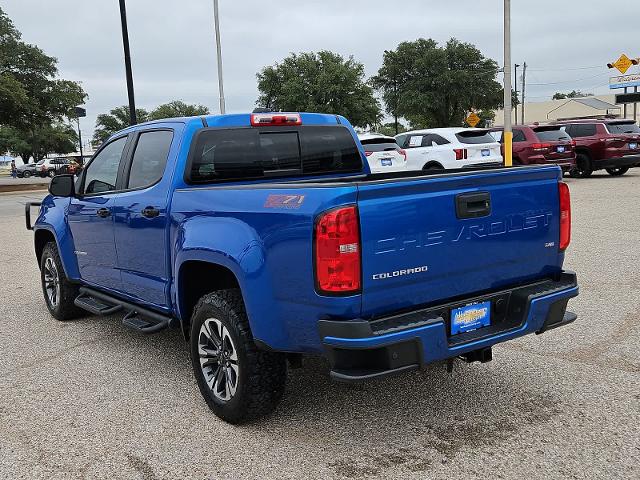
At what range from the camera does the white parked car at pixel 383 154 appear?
15.3 metres

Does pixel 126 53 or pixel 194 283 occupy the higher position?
pixel 126 53

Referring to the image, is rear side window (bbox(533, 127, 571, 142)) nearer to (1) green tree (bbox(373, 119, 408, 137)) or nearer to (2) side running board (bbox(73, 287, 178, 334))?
(2) side running board (bbox(73, 287, 178, 334))

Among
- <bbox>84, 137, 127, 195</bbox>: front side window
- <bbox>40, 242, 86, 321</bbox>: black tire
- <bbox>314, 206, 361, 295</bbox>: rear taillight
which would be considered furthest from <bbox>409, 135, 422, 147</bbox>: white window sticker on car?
<bbox>314, 206, 361, 295</bbox>: rear taillight

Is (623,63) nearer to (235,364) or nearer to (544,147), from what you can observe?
(544,147)

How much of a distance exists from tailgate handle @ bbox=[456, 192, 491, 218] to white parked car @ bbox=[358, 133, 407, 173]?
11870 millimetres

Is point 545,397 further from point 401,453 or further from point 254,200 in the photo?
point 254,200

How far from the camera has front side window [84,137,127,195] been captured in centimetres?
518

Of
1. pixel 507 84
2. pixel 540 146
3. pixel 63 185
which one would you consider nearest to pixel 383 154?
pixel 540 146

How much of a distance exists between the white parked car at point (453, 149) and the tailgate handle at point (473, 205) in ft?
42.2

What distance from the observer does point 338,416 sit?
12.6 feet

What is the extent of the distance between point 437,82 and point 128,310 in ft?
182

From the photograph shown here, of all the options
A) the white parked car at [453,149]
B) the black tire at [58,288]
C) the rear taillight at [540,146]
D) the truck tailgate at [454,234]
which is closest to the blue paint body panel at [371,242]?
the truck tailgate at [454,234]

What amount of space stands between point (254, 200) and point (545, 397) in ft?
7.25

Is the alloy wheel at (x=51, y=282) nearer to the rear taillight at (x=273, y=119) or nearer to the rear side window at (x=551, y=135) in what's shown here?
the rear taillight at (x=273, y=119)
